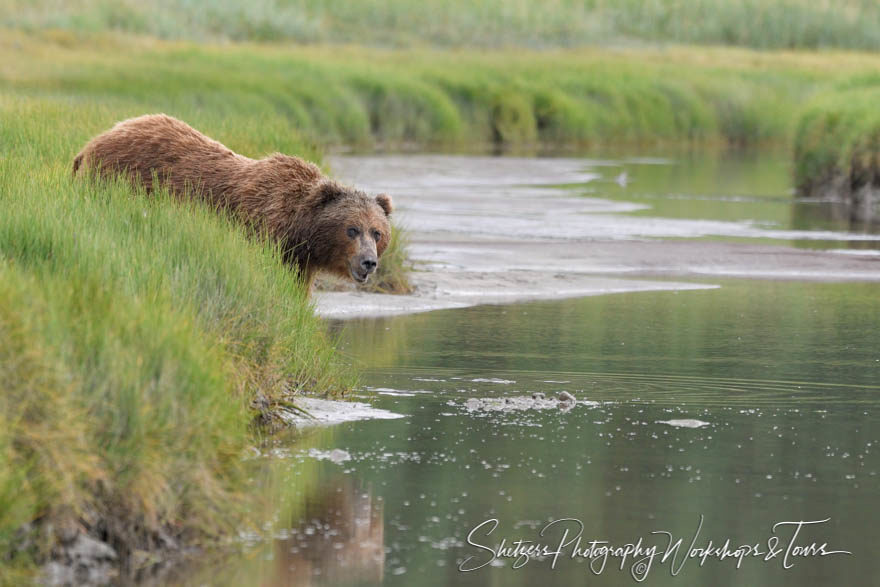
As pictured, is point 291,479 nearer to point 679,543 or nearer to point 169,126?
point 679,543

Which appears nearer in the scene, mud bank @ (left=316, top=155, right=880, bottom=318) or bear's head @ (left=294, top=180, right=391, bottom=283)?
bear's head @ (left=294, top=180, right=391, bottom=283)

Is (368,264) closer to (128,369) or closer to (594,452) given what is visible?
(594,452)

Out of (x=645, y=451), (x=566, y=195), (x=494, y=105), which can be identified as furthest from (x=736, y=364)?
(x=494, y=105)

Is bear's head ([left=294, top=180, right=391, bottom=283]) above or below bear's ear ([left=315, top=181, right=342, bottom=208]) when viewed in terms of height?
below

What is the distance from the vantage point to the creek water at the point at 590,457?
22.7 ft

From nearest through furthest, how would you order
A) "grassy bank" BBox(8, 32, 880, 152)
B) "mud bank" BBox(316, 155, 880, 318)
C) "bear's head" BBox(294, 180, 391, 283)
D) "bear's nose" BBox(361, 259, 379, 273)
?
"bear's nose" BBox(361, 259, 379, 273) < "bear's head" BBox(294, 180, 391, 283) < "mud bank" BBox(316, 155, 880, 318) < "grassy bank" BBox(8, 32, 880, 152)

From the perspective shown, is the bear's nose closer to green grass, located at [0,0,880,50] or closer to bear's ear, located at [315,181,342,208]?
bear's ear, located at [315,181,342,208]

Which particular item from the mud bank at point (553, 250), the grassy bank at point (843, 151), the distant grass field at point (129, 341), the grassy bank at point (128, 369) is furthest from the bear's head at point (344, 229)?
the grassy bank at point (843, 151)

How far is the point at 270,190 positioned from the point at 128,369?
447 centimetres

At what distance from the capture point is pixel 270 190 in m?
11.3

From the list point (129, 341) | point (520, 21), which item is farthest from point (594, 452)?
point (520, 21)

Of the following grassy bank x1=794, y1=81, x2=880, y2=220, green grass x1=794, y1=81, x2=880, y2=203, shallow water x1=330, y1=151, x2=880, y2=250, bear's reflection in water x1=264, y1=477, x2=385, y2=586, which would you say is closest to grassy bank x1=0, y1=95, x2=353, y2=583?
bear's reflection in water x1=264, y1=477, x2=385, y2=586

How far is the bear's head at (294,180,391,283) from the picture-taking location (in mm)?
11008

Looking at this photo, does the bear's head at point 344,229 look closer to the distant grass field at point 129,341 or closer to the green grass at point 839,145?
the distant grass field at point 129,341
